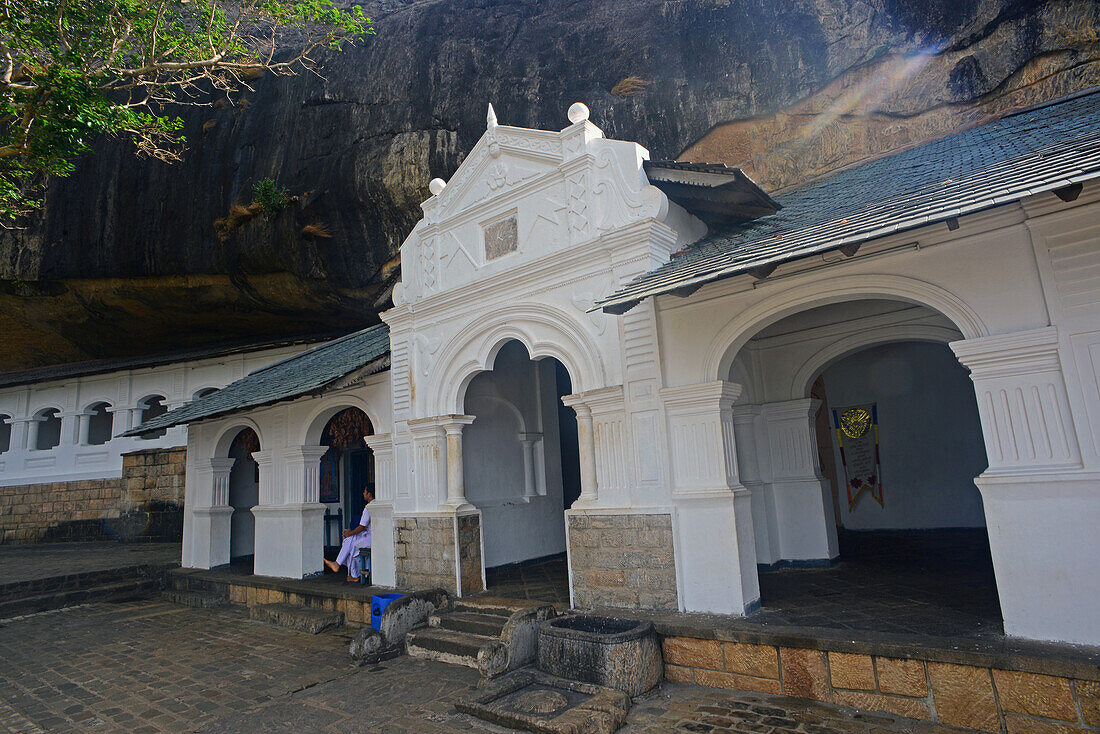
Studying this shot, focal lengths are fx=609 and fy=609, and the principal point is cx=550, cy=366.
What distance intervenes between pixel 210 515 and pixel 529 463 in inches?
266

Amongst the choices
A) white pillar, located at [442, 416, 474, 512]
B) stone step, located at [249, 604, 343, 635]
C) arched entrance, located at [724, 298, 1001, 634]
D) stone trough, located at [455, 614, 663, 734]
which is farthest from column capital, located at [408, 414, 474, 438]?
arched entrance, located at [724, 298, 1001, 634]

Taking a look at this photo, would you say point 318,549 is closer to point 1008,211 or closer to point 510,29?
point 1008,211

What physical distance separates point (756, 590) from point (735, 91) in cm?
1232

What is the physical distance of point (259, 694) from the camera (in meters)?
5.86

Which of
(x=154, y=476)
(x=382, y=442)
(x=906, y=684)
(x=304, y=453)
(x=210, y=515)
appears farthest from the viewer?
(x=154, y=476)

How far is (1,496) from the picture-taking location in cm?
2000

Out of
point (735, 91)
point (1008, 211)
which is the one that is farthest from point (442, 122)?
point (1008, 211)

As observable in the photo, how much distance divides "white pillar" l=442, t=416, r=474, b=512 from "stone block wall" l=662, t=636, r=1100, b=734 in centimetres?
372

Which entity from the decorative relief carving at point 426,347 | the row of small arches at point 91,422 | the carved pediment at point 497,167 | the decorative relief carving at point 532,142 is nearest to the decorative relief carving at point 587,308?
the carved pediment at point 497,167

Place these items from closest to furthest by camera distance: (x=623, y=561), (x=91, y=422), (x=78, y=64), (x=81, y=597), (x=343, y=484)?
1. (x=623, y=561)
2. (x=78, y=64)
3. (x=81, y=597)
4. (x=343, y=484)
5. (x=91, y=422)

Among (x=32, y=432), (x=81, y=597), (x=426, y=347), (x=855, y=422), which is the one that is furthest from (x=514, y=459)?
(x=32, y=432)

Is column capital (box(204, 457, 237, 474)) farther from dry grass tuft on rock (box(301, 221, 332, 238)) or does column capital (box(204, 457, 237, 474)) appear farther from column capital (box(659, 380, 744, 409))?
column capital (box(659, 380, 744, 409))

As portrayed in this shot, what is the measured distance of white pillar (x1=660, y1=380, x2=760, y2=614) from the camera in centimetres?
570

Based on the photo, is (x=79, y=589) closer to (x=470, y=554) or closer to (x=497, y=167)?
(x=470, y=554)
